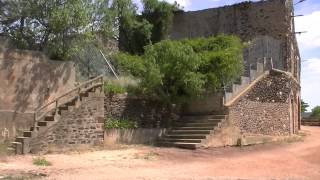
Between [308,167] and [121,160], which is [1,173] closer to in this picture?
[121,160]

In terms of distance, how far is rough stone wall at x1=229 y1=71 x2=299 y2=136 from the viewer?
2580 centimetres

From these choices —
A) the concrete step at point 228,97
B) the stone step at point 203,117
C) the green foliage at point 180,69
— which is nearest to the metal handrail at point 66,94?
the green foliage at point 180,69

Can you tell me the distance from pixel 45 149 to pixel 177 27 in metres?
18.6

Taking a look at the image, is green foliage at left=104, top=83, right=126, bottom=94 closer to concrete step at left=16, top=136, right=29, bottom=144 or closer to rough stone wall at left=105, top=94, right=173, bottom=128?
rough stone wall at left=105, top=94, right=173, bottom=128

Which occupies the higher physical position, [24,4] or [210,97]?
[24,4]

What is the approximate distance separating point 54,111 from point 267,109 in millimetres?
12095

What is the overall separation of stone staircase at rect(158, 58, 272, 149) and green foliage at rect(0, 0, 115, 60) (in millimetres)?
5999

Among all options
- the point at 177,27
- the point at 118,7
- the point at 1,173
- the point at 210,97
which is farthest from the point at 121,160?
the point at 177,27

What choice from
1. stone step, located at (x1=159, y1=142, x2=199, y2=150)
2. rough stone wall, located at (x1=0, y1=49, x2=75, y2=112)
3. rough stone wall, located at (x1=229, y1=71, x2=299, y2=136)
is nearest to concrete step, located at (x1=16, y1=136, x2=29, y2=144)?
rough stone wall, located at (x1=0, y1=49, x2=75, y2=112)

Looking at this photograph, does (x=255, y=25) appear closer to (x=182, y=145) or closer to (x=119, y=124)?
(x=182, y=145)

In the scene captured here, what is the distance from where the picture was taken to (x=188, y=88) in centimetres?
2384

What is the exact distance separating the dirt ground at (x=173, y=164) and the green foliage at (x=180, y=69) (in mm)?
3119

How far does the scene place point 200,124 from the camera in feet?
81.0

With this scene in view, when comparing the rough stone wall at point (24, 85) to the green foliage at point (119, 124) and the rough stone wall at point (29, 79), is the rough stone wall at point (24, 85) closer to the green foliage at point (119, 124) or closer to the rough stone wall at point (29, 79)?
the rough stone wall at point (29, 79)
